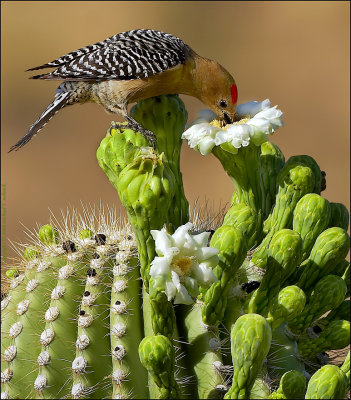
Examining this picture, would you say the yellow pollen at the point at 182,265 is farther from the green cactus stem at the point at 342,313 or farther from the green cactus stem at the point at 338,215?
the green cactus stem at the point at 338,215

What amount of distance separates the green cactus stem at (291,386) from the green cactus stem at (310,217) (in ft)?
1.14

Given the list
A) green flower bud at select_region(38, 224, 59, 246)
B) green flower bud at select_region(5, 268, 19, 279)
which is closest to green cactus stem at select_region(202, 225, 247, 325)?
green flower bud at select_region(38, 224, 59, 246)

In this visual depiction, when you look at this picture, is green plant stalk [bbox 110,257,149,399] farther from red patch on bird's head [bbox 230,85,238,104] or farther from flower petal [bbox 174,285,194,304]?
red patch on bird's head [bbox 230,85,238,104]

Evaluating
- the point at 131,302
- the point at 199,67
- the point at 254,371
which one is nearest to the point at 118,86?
the point at 199,67

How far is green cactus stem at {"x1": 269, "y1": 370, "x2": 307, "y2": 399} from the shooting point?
1799 millimetres

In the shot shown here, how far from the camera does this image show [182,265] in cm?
172

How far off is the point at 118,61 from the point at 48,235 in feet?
5.83

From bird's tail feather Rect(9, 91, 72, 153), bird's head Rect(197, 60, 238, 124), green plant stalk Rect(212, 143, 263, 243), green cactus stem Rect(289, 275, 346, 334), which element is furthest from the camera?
bird's head Rect(197, 60, 238, 124)

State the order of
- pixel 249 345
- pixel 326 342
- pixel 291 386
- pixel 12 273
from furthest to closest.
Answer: pixel 12 273 → pixel 326 342 → pixel 291 386 → pixel 249 345

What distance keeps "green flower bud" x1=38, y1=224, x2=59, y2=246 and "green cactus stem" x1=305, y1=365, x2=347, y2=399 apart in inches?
35.3

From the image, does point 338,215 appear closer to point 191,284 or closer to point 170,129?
point 170,129

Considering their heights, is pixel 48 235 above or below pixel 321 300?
above

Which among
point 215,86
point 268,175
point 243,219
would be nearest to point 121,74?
point 215,86

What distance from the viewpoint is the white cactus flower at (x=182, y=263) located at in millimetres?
1673
